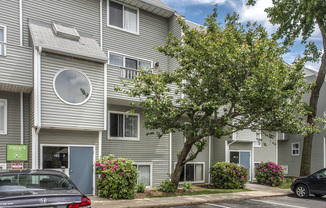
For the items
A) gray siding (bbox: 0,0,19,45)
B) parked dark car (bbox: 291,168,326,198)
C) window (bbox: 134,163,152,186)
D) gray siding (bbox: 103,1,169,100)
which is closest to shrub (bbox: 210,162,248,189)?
parked dark car (bbox: 291,168,326,198)

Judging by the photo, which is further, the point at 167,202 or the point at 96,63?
the point at 96,63

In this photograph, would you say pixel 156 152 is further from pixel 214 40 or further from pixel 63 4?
pixel 63 4

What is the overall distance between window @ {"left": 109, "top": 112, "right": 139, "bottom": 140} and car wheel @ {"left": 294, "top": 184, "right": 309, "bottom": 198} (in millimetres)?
7935

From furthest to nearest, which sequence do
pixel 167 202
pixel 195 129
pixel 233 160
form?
pixel 233 160 → pixel 195 129 → pixel 167 202

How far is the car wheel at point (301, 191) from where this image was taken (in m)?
13.7

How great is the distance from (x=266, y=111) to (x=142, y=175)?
7010 millimetres

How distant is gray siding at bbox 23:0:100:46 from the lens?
12805mm

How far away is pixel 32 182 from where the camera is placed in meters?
5.72

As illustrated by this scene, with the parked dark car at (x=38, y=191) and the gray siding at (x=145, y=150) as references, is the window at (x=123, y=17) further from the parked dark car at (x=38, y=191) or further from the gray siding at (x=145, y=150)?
the parked dark car at (x=38, y=191)

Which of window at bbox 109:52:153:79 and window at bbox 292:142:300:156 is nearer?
window at bbox 109:52:153:79

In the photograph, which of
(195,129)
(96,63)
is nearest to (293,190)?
(195,129)

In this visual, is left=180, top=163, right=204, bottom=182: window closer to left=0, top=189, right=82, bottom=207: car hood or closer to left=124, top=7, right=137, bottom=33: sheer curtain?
left=124, top=7, right=137, bottom=33: sheer curtain

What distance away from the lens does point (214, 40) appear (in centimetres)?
1205

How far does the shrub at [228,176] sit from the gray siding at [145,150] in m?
2.68
